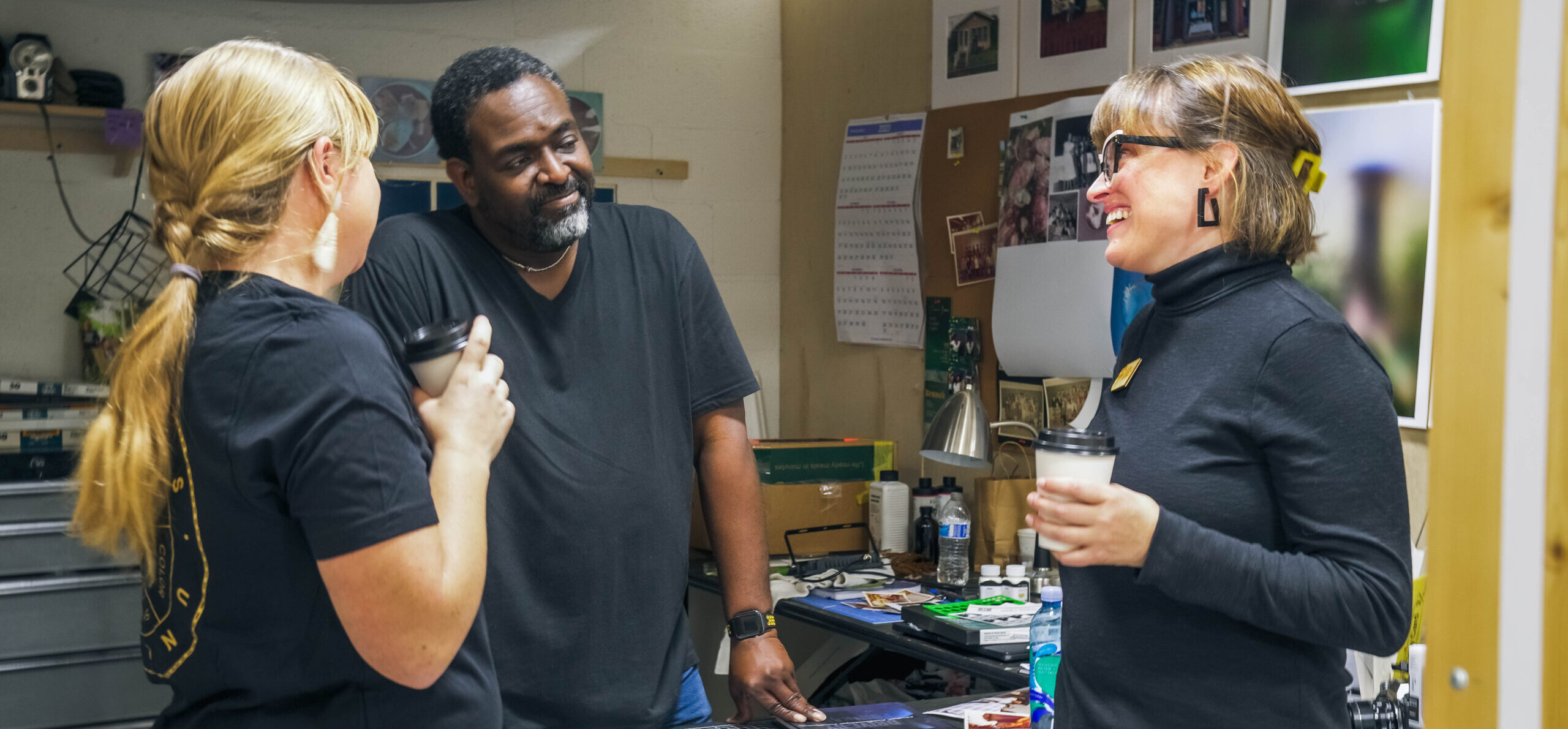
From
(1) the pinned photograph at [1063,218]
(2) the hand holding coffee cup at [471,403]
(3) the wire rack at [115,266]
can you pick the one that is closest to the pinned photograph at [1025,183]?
(1) the pinned photograph at [1063,218]

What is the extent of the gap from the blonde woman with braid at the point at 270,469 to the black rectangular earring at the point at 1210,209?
0.77m

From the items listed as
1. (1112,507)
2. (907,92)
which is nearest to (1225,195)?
(1112,507)

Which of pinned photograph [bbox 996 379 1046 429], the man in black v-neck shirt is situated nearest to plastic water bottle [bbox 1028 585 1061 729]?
the man in black v-neck shirt

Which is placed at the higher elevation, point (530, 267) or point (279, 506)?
point (530, 267)

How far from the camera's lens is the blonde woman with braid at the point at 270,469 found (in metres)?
0.96

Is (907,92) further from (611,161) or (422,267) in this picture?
(422,267)

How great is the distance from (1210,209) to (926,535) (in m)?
2.15

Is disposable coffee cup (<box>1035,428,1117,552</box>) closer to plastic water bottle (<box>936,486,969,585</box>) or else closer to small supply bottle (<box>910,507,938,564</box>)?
plastic water bottle (<box>936,486,969,585</box>)

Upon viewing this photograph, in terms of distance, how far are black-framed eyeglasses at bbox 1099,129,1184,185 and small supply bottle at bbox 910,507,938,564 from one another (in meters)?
2.03

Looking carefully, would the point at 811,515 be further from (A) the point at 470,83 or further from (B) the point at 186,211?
(B) the point at 186,211

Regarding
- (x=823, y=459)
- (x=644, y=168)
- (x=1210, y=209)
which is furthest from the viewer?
(x=644, y=168)

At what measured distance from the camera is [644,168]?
12.7 ft

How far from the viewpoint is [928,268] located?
11.6 feet

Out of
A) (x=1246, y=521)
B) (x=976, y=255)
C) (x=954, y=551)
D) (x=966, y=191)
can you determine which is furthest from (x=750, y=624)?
(x=966, y=191)
